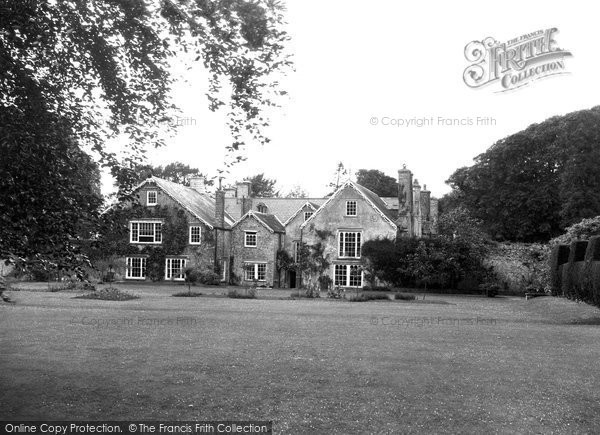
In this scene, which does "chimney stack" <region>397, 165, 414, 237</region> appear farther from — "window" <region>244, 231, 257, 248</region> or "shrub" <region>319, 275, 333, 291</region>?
"window" <region>244, 231, 257, 248</region>

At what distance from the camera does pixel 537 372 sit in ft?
41.1

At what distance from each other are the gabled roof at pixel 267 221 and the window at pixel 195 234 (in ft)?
10.7

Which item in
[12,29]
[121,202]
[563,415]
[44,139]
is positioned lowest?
[563,415]

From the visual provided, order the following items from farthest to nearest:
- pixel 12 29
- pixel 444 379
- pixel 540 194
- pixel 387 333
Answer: pixel 540 194, pixel 387 333, pixel 444 379, pixel 12 29

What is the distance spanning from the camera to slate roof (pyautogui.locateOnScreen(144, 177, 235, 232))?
5566 centimetres

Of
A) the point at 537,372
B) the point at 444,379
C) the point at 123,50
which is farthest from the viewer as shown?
the point at 537,372

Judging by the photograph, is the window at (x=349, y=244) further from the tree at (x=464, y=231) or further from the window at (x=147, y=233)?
the window at (x=147, y=233)

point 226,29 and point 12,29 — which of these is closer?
point 12,29

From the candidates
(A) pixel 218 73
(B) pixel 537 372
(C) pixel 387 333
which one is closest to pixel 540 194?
(C) pixel 387 333

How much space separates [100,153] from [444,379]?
7.27 metres

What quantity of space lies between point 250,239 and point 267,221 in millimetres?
2326

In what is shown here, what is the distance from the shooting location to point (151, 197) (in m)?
56.9

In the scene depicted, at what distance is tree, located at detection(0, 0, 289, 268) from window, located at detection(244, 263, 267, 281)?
148ft

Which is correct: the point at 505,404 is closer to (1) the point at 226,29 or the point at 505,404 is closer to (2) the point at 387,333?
(1) the point at 226,29
